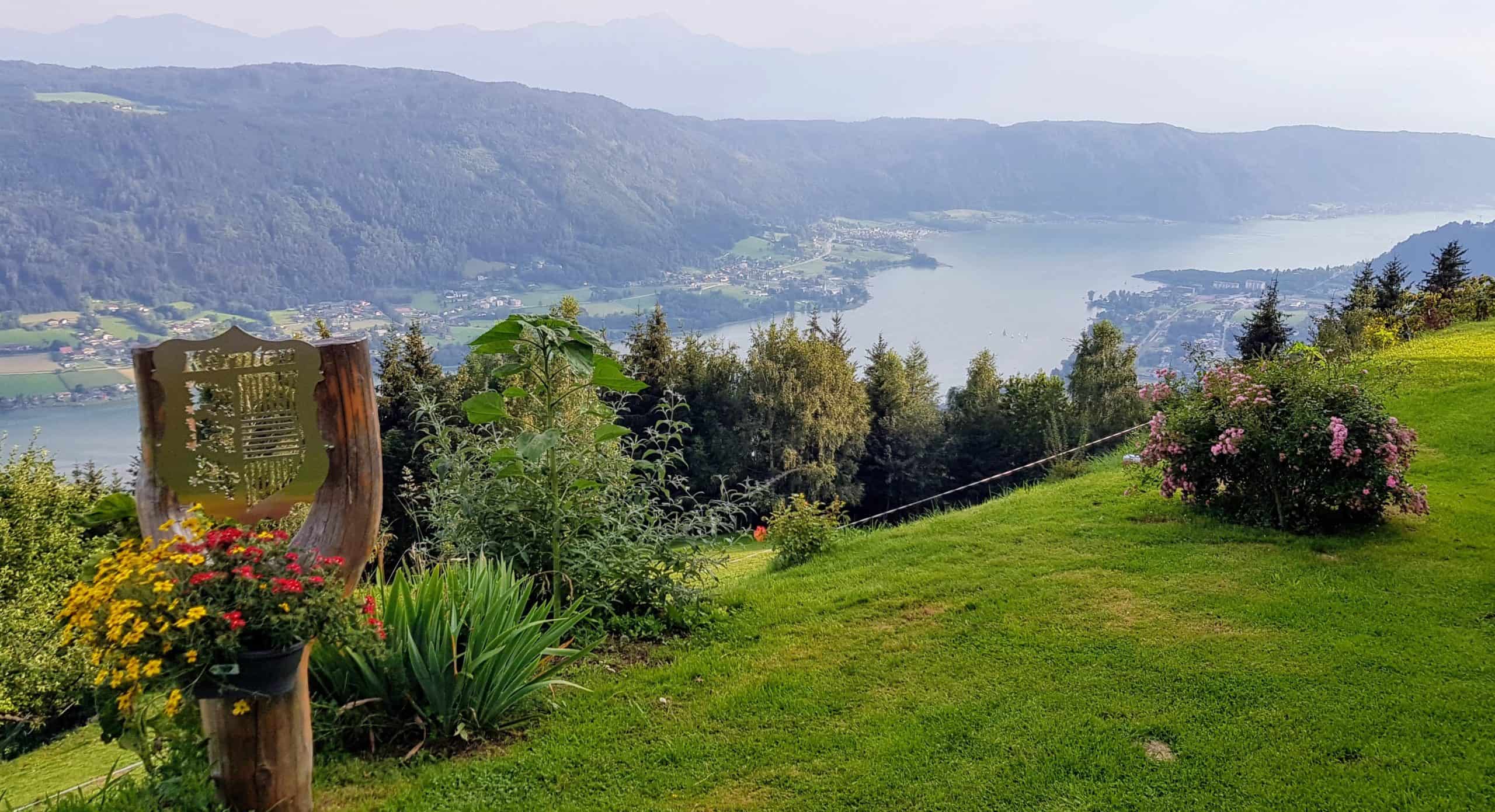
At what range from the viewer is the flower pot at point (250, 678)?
2787 millimetres

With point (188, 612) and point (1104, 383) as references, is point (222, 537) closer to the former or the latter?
point (188, 612)

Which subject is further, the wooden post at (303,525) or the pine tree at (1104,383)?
the pine tree at (1104,383)

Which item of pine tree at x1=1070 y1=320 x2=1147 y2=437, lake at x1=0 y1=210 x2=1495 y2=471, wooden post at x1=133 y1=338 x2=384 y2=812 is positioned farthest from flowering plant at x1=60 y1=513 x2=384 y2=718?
lake at x1=0 y1=210 x2=1495 y2=471

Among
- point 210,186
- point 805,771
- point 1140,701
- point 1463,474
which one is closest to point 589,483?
point 805,771

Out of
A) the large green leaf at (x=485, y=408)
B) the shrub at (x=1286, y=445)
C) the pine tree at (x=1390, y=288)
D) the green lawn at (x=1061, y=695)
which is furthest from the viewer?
the pine tree at (x=1390, y=288)

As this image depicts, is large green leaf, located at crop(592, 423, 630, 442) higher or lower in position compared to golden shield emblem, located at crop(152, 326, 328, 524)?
lower

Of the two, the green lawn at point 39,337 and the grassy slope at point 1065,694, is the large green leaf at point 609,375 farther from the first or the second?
the green lawn at point 39,337

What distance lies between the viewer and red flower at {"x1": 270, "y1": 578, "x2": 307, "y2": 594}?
281 centimetres

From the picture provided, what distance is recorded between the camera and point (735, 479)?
30.6 meters

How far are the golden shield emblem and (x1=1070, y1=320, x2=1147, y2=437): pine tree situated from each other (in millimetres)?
26340

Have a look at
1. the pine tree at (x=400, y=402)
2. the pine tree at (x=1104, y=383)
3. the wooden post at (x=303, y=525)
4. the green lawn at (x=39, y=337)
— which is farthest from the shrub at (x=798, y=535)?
the green lawn at (x=39, y=337)

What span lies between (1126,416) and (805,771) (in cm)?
2595

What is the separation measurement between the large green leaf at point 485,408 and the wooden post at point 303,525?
33.7 inches

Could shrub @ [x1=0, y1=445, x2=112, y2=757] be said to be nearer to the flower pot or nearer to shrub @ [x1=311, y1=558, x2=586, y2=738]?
shrub @ [x1=311, y1=558, x2=586, y2=738]
